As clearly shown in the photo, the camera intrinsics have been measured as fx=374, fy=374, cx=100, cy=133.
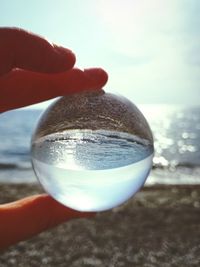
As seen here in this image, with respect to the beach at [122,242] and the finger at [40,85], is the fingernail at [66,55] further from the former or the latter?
the beach at [122,242]

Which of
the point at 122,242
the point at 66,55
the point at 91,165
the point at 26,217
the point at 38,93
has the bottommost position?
the point at 122,242

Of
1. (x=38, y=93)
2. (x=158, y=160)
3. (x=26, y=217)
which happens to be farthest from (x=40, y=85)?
(x=158, y=160)

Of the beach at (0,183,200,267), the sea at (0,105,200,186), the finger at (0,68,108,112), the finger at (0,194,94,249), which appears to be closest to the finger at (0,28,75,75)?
the finger at (0,68,108,112)

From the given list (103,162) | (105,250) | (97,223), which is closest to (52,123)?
(103,162)

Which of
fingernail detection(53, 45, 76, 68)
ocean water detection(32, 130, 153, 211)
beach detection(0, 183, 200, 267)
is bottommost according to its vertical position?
beach detection(0, 183, 200, 267)

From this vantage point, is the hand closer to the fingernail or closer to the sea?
the fingernail

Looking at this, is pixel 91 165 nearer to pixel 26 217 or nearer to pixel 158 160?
pixel 26 217

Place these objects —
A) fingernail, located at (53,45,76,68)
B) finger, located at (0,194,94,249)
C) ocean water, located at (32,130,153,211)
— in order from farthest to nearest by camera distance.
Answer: finger, located at (0,194,94,249), ocean water, located at (32,130,153,211), fingernail, located at (53,45,76,68)

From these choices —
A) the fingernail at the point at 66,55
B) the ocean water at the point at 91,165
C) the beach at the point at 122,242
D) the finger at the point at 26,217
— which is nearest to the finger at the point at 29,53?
the fingernail at the point at 66,55
